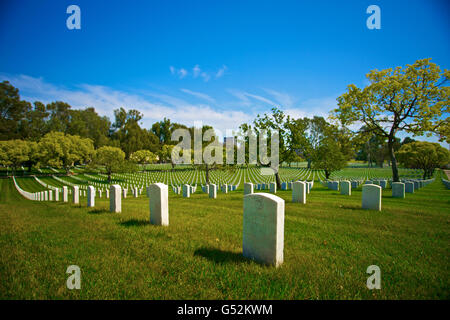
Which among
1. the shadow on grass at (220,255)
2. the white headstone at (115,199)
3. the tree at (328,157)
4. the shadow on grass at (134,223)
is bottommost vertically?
the shadow on grass at (134,223)

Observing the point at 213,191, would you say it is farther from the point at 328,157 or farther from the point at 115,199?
the point at 328,157

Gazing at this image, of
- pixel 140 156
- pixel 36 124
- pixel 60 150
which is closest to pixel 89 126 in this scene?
pixel 36 124

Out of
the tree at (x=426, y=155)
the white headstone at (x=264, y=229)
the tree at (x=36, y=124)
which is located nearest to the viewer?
the white headstone at (x=264, y=229)

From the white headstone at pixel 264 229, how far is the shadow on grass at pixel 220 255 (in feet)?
0.59

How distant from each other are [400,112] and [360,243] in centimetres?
1736

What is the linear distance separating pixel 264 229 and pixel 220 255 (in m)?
0.95

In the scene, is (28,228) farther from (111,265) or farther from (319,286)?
(319,286)

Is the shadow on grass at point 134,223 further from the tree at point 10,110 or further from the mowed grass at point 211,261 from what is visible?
the tree at point 10,110

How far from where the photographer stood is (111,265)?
10.7 ft

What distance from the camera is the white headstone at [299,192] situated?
9518 mm

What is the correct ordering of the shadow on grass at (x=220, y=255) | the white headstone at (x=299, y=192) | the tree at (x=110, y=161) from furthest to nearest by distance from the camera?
the tree at (x=110, y=161) < the white headstone at (x=299, y=192) < the shadow on grass at (x=220, y=255)

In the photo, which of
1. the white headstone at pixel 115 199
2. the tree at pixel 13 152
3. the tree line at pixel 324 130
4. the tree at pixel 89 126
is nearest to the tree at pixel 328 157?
the tree line at pixel 324 130

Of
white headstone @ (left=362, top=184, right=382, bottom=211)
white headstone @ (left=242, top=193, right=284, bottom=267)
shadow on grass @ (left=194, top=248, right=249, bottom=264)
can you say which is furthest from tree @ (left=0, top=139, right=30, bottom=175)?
white headstone @ (left=362, top=184, right=382, bottom=211)

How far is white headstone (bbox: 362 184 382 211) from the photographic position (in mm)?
7711
